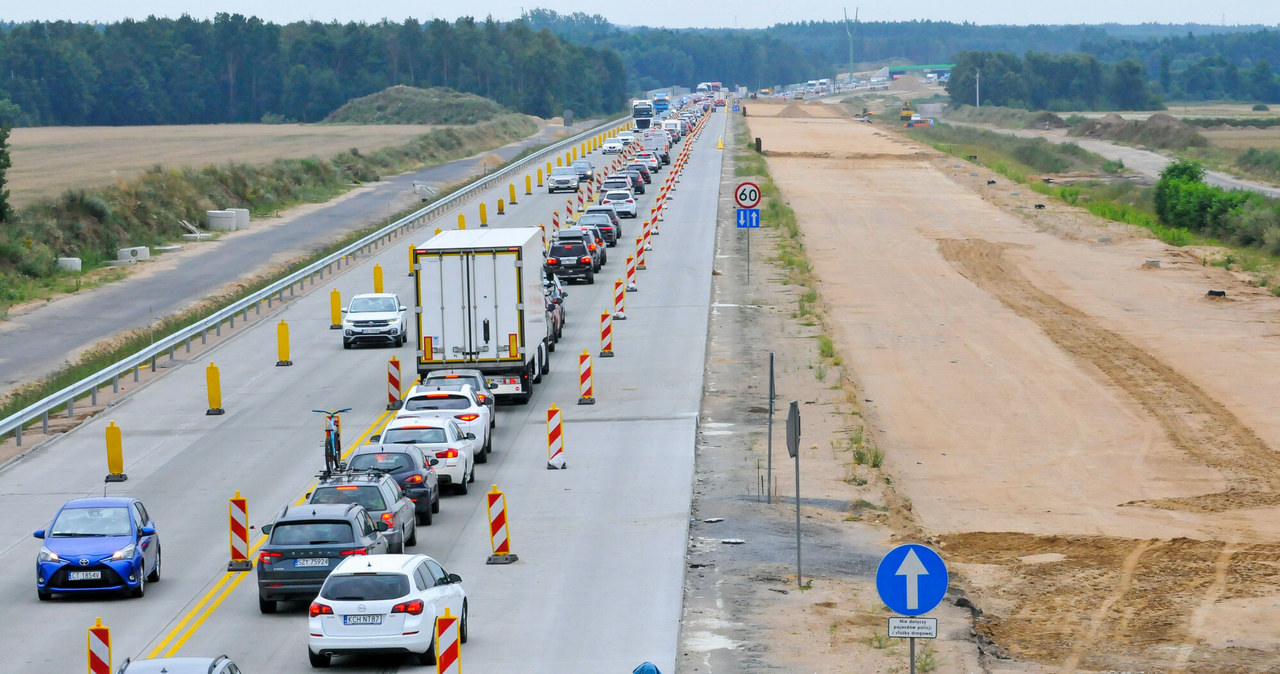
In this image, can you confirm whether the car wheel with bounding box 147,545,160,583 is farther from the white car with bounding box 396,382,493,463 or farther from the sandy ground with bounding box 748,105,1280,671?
the sandy ground with bounding box 748,105,1280,671

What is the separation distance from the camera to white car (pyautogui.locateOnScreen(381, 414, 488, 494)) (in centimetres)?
2450

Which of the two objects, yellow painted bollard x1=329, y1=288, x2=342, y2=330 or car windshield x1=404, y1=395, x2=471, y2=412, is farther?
yellow painted bollard x1=329, y1=288, x2=342, y2=330

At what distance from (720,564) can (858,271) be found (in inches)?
1447

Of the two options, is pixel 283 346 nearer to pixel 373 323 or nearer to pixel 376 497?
pixel 373 323

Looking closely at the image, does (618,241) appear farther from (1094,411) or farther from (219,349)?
(1094,411)

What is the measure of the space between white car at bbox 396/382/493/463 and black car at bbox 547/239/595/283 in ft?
74.7

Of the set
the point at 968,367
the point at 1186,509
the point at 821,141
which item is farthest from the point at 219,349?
the point at 821,141

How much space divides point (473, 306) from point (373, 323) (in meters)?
8.81

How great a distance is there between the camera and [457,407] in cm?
2719

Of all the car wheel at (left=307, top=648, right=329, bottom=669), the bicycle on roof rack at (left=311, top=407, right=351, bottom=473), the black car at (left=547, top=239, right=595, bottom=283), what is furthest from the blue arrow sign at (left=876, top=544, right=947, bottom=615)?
the black car at (left=547, top=239, right=595, bottom=283)

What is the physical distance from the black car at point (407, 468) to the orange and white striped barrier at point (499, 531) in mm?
1968

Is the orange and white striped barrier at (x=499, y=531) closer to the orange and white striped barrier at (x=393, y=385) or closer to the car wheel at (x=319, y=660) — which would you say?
the car wheel at (x=319, y=660)

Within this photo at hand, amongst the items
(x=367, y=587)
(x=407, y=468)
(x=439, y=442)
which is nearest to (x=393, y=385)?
(x=439, y=442)

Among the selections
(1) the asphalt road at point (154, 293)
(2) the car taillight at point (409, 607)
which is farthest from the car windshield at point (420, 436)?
(1) the asphalt road at point (154, 293)
